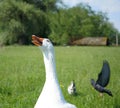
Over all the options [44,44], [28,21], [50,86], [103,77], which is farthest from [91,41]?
[44,44]

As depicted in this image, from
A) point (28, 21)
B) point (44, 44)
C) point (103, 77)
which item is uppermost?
point (28, 21)

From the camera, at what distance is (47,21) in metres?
48.2

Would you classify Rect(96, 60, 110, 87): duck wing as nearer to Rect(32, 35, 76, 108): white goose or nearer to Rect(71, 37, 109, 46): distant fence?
Rect(32, 35, 76, 108): white goose

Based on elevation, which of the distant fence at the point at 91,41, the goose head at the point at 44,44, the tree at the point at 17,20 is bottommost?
the distant fence at the point at 91,41

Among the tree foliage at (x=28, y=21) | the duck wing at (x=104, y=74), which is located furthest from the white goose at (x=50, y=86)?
the tree foliage at (x=28, y=21)

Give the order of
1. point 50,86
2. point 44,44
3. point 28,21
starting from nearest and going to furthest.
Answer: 1. point 44,44
2. point 50,86
3. point 28,21

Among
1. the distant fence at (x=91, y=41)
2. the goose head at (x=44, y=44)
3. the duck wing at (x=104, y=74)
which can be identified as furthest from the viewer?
the distant fence at (x=91, y=41)

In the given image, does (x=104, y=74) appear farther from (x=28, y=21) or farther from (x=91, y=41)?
(x=91, y=41)

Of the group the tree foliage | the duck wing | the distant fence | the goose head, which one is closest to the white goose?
the goose head

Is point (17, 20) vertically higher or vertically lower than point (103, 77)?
higher

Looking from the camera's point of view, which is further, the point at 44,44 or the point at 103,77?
the point at 103,77

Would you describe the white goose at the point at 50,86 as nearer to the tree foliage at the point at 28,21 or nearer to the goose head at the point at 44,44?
the goose head at the point at 44,44

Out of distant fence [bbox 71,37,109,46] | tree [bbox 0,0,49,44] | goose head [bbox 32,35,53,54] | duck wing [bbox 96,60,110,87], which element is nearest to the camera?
goose head [bbox 32,35,53,54]

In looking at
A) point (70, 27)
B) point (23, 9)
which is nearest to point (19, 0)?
point (23, 9)
